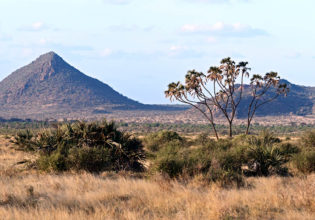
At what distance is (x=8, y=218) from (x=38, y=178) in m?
5.22

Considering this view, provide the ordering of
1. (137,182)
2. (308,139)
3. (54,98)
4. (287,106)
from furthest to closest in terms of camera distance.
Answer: (54,98)
(287,106)
(308,139)
(137,182)

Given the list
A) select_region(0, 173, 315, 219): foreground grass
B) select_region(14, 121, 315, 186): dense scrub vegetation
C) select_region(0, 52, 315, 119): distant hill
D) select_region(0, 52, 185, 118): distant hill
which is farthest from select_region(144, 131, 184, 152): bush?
select_region(0, 52, 185, 118): distant hill

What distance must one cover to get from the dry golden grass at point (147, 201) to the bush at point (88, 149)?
2.40 meters

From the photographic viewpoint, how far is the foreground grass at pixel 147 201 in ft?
26.9

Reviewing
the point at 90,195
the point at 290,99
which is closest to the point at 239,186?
the point at 90,195

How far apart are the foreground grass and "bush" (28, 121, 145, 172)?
2.54 metres

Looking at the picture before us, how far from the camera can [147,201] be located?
9.48 m

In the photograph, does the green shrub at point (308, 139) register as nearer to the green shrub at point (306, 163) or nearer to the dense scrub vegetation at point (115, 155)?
the dense scrub vegetation at point (115, 155)

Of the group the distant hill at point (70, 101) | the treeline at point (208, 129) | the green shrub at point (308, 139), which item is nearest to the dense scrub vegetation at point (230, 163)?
the green shrub at point (308, 139)

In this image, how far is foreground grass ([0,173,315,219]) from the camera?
8.19m

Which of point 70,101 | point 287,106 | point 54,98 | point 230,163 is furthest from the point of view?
point 54,98

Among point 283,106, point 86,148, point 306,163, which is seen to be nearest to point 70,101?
point 283,106

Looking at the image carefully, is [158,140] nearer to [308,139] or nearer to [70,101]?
[308,139]

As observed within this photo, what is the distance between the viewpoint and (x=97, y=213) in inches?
326
